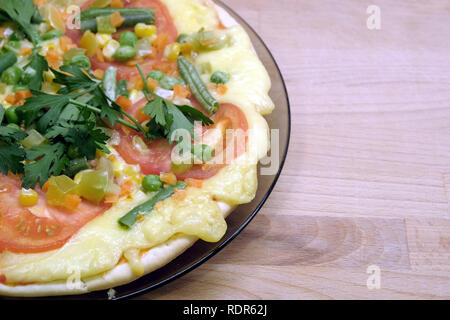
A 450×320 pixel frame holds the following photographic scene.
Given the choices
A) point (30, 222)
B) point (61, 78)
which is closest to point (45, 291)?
point (30, 222)

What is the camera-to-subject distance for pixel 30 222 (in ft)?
9.52

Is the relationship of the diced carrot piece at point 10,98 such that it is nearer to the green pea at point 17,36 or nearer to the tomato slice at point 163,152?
the green pea at point 17,36

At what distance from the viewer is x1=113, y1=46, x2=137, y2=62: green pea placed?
3.75m

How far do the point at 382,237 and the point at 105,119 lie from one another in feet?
6.96

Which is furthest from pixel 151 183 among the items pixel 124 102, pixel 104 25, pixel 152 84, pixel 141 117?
pixel 104 25

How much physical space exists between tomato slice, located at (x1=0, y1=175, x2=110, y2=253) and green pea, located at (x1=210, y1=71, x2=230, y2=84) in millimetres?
1238

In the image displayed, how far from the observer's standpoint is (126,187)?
10.3 ft

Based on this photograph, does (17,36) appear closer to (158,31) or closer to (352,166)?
(158,31)

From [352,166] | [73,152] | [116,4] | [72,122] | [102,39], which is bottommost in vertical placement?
[352,166]

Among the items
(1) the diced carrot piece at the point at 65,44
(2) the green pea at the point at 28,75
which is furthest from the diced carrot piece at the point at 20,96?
(1) the diced carrot piece at the point at 65,44

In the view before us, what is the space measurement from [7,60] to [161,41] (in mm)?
1145

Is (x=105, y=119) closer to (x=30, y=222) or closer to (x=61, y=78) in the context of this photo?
(x=61, y=78)

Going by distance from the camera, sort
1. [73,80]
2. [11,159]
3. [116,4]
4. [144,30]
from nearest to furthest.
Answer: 1. [11,159]
2. [73,80]
3. [144,30]
4. [116,4]

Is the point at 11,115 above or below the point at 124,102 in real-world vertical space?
above
